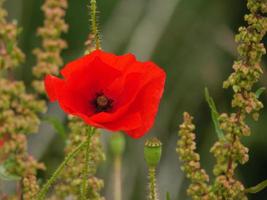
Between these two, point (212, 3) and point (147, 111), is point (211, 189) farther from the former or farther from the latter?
point (212, 3)

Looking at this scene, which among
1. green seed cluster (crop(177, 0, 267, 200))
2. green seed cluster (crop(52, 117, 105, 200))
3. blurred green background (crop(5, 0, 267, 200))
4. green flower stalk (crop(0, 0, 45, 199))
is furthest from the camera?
blurred green background (crop(5, 0, 267, 200))

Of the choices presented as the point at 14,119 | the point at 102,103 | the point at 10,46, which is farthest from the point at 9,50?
the point at 102,103

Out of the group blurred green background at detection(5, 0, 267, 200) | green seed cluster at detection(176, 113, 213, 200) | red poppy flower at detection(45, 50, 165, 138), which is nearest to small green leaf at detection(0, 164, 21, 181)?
red poppy flower at detection(45, 50, 165, 138)

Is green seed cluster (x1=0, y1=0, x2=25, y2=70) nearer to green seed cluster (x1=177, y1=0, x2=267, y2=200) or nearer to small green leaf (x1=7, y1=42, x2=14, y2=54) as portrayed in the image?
small green leaf (x1=7, y1=42, x2=14, y2=54)

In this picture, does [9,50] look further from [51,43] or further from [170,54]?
[170,54]

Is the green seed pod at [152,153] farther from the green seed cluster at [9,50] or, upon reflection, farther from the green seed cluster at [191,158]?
the green seed cluster at [9,50]

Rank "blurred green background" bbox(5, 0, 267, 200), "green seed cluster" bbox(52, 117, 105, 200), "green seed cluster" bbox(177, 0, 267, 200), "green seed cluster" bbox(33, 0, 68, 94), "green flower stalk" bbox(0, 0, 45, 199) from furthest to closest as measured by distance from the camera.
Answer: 1. "blurred green background" bbox(5, 0, 267, 200)
2. "green seed cluster" bbox(33, 0, 68, 94)
3. "green flower stalk" bbox(0, 0, 45, 199)
4. "green seed cluster" bbox(52, 117, 105, 200)
5. "green seed cluster" bbox(177, 0, 267, 200)

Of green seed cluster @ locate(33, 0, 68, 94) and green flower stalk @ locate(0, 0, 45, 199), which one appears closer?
green flower stalk @ locate(0, 0, 45, 199)

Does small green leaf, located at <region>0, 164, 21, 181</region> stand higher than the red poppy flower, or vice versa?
the red poppy flower
